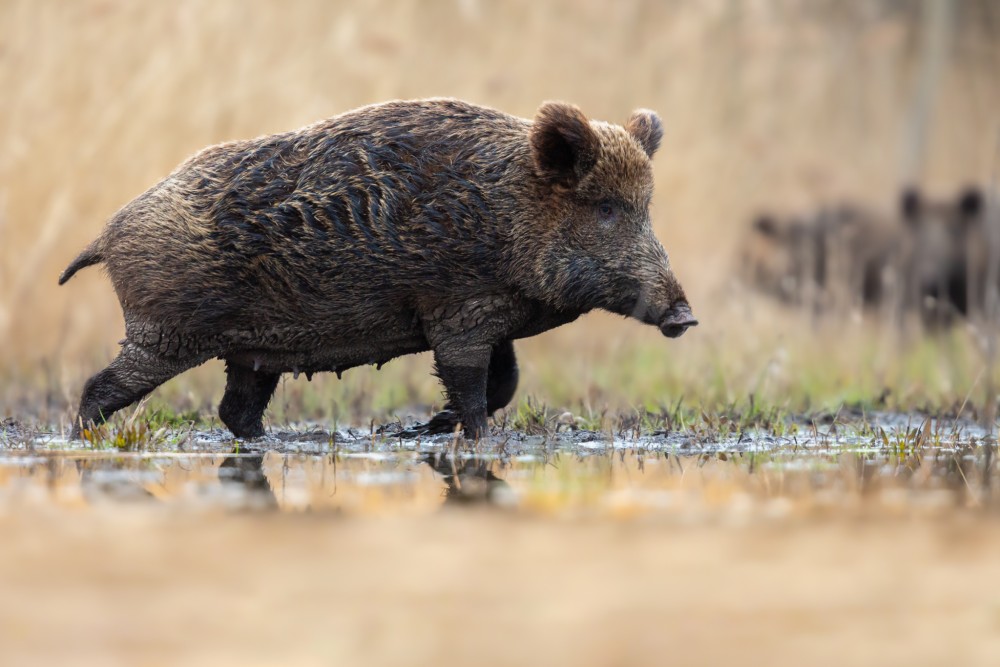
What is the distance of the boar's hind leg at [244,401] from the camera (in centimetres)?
640

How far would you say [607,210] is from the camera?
20.3 ft

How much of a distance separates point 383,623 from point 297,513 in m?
1.35

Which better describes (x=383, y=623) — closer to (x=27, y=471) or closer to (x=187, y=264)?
(x=27, y=471)

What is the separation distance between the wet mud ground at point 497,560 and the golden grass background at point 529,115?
2.51 metres

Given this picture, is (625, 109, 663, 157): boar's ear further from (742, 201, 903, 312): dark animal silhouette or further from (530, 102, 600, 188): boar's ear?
(742, 201, 903, 312): dark animal silhouette

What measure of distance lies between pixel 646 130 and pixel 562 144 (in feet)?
2.36

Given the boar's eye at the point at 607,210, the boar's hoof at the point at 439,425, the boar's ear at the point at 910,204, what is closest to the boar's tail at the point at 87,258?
the boar's hoof at the point at 439,425

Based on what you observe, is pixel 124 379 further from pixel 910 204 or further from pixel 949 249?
pixel 949 249

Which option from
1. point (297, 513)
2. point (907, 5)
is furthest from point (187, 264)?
point (907, 5)

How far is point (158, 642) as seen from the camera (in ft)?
7.30

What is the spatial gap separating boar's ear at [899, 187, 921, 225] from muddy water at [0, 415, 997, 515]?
7.16 m

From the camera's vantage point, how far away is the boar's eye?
6.17m

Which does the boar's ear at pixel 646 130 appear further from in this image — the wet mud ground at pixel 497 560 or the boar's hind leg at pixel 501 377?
the wet mud ground at pixel 497 560

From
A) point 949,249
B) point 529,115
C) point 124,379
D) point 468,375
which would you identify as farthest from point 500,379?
point 949,249
